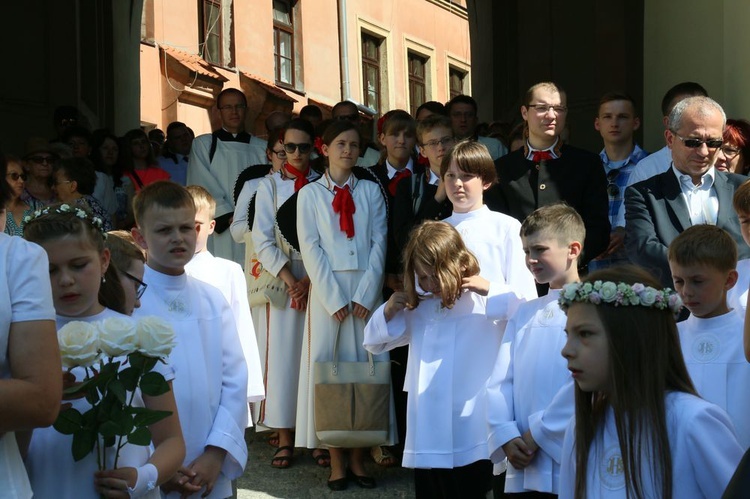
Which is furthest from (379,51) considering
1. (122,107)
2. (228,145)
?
(228,145)

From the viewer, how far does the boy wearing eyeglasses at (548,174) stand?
6320 millimetres

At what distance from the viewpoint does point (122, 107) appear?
14047 millimetres

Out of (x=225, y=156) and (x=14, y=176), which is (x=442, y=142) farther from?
(x=225, y=156)

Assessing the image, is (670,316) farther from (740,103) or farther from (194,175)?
(194,175)

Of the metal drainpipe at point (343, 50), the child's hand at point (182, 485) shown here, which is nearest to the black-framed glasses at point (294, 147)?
the child's hand at point (182, 485)

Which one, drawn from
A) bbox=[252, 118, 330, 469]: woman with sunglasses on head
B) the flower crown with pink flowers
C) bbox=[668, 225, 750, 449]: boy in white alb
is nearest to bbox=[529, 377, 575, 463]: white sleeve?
bbox=[668, 225, 750, 449]: boy in white alb

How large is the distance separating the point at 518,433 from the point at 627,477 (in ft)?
4.73

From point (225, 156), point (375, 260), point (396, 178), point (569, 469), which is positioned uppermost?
point (225, 156)

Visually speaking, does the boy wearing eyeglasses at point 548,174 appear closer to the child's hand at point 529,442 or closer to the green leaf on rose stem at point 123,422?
the child's hand at point 529,442

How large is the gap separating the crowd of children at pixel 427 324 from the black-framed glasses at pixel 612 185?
1cm

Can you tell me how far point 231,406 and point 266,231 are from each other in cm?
305

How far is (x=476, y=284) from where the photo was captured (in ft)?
17.6

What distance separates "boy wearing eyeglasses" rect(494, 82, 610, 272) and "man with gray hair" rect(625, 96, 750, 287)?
1.52 ft

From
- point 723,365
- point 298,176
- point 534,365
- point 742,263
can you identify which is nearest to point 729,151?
point 742,263
